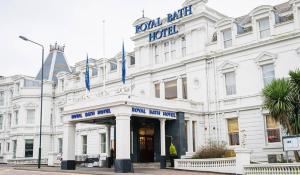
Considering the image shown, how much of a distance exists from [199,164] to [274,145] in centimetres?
601

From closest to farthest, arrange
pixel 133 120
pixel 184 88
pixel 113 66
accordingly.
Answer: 1. pixel 133 120
2. pixel 184 88
3. pixel 113 66

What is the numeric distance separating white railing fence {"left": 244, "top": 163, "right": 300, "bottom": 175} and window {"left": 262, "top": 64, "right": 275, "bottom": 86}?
913 centimetres

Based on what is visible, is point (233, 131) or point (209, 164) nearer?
point (209, 164)

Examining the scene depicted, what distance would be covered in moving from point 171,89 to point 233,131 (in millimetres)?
7385

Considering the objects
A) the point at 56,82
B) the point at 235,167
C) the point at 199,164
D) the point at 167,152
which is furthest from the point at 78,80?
the point at 235,167

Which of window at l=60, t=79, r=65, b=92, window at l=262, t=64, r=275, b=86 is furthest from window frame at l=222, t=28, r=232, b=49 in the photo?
window at l=60, t=79, r=65, b=92

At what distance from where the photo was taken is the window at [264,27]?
2750 cm

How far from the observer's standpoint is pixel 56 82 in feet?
163

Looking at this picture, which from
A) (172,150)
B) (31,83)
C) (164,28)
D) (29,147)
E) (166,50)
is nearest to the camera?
(172,150)

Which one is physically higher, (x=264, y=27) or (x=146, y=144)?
(x=264, y=27)

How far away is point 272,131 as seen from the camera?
26.4m

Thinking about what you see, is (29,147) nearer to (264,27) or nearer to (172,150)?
(172,150)

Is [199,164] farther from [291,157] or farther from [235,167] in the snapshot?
[291,157]

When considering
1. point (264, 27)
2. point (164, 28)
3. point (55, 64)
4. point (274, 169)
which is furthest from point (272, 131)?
point (55, 64)
